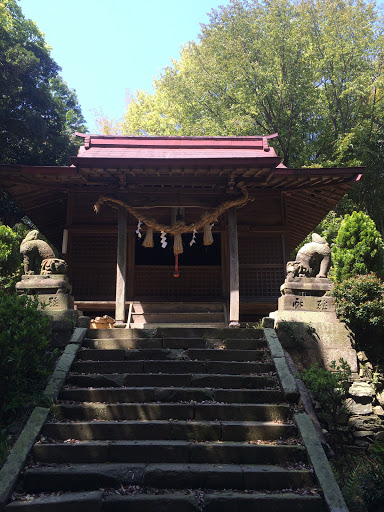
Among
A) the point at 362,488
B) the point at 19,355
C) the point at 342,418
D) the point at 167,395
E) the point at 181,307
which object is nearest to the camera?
the point at 362,488

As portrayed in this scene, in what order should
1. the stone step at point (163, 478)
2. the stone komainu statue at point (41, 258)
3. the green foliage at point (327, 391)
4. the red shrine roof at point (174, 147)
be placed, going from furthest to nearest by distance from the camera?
the red shrine roof at point (174, 147)
the stone komainu statue at point (41, 258)
the green foliage at point (327, 391)
the stone step at point (163, 478)

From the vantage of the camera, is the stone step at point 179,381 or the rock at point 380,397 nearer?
the stone step at point 179,381

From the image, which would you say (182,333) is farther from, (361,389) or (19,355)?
(361,389)

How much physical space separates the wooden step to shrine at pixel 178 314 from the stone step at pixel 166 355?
3329mm

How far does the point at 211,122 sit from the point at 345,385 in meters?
17.8

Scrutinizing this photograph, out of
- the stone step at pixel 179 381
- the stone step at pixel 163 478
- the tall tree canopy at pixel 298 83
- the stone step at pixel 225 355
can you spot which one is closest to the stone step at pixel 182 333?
the stone step at pixel 225 355

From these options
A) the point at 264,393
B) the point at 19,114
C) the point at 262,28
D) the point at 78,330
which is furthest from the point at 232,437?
the point at 262,28

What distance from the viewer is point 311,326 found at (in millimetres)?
7918

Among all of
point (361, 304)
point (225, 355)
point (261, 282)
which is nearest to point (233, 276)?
point (261, 282)

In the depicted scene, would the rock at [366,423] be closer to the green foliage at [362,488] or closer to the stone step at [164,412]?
the green foliage at [362,488]

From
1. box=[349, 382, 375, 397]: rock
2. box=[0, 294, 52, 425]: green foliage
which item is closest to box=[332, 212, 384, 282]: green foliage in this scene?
box=[349, 382, 375, 397]: rock

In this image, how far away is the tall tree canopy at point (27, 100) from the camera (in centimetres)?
1925

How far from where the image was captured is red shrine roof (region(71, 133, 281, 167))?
10043mm

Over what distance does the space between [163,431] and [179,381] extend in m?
1.07
